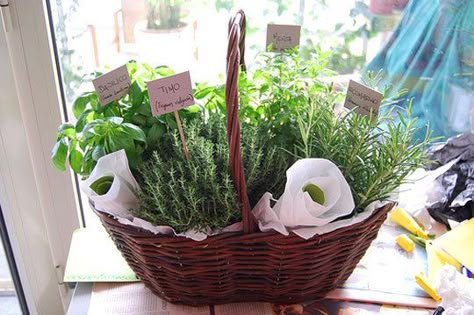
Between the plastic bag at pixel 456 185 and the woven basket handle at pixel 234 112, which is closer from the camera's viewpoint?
the woven basket handle at pixel 234 112

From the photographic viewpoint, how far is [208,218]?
655mm

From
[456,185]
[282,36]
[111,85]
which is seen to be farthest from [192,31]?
[456,185]

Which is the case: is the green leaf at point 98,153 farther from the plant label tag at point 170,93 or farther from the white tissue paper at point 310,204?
the white tissue paper at point 310,204

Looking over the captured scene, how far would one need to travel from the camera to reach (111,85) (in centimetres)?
72

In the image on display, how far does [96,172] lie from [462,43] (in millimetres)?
923

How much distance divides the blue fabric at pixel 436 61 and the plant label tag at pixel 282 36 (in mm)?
408

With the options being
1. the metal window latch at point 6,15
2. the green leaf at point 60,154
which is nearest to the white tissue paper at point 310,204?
the green leaf at point 60,154

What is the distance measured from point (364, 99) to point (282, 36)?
208 mm

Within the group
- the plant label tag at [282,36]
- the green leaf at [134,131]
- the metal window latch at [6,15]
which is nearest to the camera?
the green leaf at [134,131]

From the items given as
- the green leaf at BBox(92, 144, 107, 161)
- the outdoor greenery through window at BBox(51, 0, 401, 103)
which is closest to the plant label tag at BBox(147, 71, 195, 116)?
the green leaf at BBox(92, 144, 107, 161)

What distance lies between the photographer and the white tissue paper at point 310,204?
0.63 m

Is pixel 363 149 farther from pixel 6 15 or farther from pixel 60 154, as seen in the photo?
pixel 6 15

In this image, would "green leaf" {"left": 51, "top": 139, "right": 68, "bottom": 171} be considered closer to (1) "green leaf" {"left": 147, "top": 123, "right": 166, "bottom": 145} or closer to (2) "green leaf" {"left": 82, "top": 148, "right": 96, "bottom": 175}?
(2) "green leaf" {"left": 82, "top": 148, "right": 96, "bottom": 175}

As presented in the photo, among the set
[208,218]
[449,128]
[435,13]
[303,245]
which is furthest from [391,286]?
[435,13]
